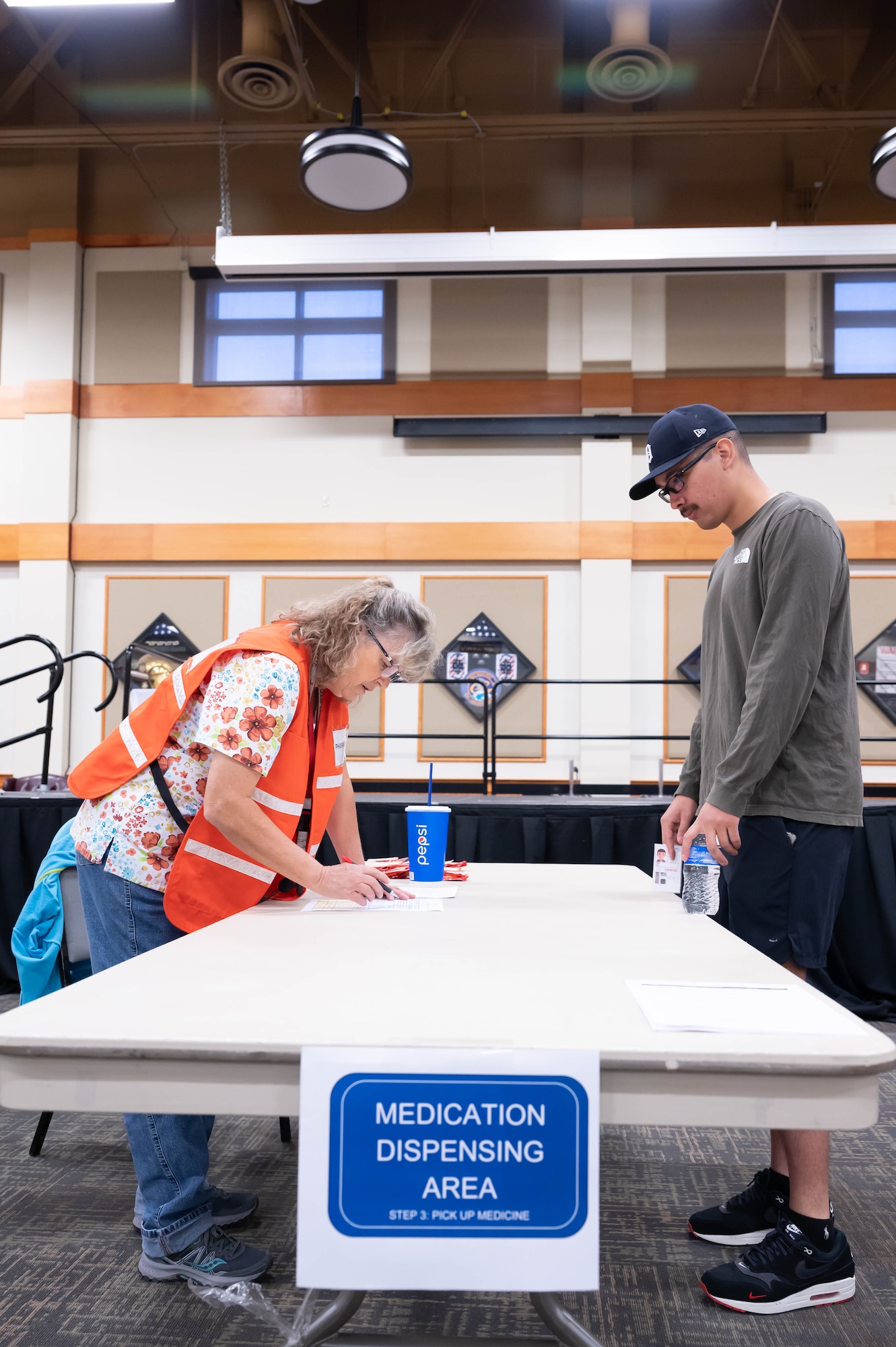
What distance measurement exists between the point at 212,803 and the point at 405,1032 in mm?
664

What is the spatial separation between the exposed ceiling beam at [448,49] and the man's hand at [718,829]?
6672 millimetres

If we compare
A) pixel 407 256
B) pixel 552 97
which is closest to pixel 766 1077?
pixel 407 256

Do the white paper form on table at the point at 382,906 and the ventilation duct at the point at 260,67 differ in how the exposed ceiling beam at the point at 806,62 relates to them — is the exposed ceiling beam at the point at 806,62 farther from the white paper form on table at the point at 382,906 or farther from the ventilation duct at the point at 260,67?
the white paper form on table at the point at 382,906

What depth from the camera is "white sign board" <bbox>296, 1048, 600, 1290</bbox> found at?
0.74 meters

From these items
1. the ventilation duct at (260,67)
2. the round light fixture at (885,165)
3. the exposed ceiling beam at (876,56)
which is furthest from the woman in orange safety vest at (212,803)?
the exposed ceiling beam at (876,56)

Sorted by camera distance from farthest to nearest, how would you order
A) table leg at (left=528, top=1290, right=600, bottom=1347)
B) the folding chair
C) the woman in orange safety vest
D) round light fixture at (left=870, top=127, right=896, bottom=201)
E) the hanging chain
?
the hanging chain
round light fixture at (left=870, top=127, right=896, bottom=201)
the folding chair
the woman in orange safety vest
table leg at (left=528, top=1290, right=600, bottom=1347)

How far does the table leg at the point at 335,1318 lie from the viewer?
95cm

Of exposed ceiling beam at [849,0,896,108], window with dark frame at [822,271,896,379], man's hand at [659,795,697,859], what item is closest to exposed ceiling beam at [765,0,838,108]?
exposed ceiling beam at [849,0,896,108]

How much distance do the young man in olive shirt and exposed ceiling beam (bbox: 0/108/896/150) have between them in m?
5.68

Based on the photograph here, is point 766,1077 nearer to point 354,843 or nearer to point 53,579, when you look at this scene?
point 354,843

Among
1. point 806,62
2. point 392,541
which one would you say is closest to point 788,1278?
point 392,541

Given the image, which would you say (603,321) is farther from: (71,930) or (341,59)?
(71,930)

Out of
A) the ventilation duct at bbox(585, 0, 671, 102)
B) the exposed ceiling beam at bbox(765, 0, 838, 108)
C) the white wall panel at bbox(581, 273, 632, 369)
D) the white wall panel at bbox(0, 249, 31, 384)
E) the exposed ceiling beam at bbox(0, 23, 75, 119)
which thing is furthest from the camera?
the white wall panel at bbox(0, 249, 31, 384)

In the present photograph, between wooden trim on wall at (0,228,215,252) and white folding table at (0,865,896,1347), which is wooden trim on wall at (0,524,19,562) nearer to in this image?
wooden trim on wall at (0,228,215,252)
